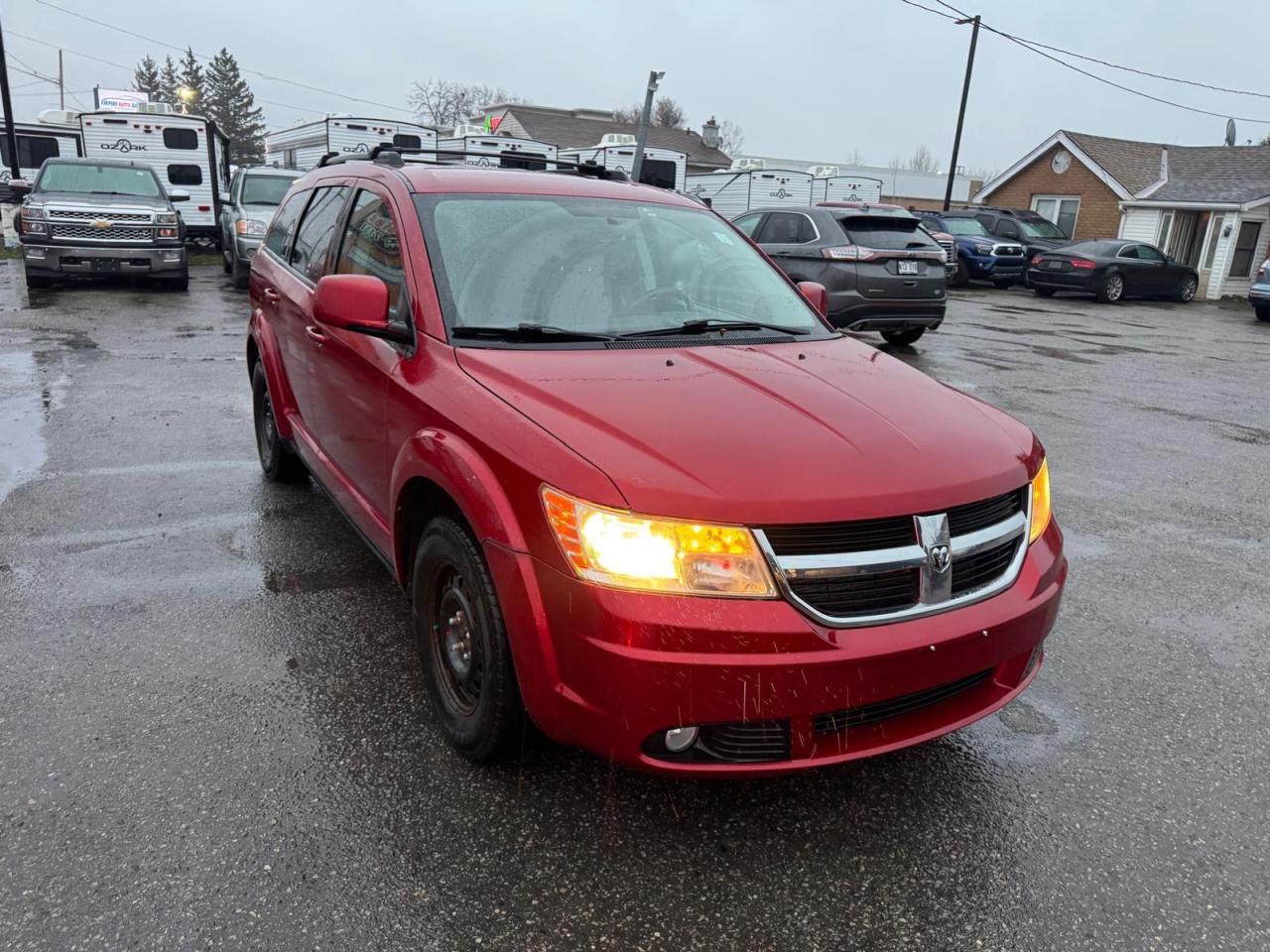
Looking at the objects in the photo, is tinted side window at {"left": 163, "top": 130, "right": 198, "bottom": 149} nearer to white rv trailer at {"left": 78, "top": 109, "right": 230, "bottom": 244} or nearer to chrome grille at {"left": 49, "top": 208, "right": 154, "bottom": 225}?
white rv trailer at {"left": 78, "top": 109, "right": 230, "bottom": 244}

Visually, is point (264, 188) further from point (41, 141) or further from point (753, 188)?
point (753, 188)

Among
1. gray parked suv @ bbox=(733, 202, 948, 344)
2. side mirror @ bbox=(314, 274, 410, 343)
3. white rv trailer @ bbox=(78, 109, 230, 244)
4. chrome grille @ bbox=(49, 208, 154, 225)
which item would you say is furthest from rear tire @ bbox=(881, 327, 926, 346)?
white rv trailer @ bbox=(78, 109, 230, 244)

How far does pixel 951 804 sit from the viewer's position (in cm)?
267

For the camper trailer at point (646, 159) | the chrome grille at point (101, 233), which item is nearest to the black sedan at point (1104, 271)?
the camper trailer at point (646, 159)

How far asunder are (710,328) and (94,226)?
1273 cm

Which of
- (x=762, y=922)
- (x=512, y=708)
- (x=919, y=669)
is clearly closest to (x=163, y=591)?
(x=512, y=708)

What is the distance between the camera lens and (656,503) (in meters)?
2.12

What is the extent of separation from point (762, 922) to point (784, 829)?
0.35 metres

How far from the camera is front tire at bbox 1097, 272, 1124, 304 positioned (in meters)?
21.3

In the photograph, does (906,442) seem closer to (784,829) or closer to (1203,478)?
(784,829)

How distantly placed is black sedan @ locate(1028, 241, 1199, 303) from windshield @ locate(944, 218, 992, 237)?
1.95m

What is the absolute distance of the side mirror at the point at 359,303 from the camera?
2.95 metres

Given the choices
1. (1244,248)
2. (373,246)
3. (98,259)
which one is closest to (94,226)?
(98,259)

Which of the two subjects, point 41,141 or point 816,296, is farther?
point 41,141
